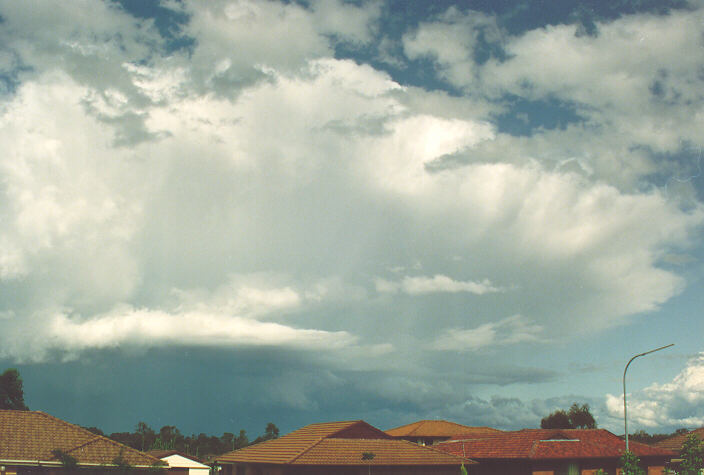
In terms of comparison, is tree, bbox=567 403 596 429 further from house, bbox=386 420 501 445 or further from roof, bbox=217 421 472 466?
roof, bbox=217 421 472 466

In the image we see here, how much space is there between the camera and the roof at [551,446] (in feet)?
238

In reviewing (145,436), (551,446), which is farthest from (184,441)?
(551,446)

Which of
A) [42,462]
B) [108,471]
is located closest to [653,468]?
[108,471]

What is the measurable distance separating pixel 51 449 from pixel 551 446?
5162 centimetres

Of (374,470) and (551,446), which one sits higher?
(551,446)

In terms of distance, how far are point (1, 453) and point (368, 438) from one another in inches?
1355

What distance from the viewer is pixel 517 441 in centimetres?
7762

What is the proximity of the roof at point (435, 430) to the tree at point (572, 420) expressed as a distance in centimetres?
4220

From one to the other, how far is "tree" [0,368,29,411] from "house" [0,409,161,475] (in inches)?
2316

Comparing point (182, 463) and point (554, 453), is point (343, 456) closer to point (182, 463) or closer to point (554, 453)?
Result: point (554, 453)

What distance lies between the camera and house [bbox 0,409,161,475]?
53.5 metres

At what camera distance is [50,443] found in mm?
56562

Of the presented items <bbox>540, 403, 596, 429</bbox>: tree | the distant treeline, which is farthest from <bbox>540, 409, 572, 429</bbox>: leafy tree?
the distant treeline

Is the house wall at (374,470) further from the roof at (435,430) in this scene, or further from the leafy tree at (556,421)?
the leafy tree at (556,421)
